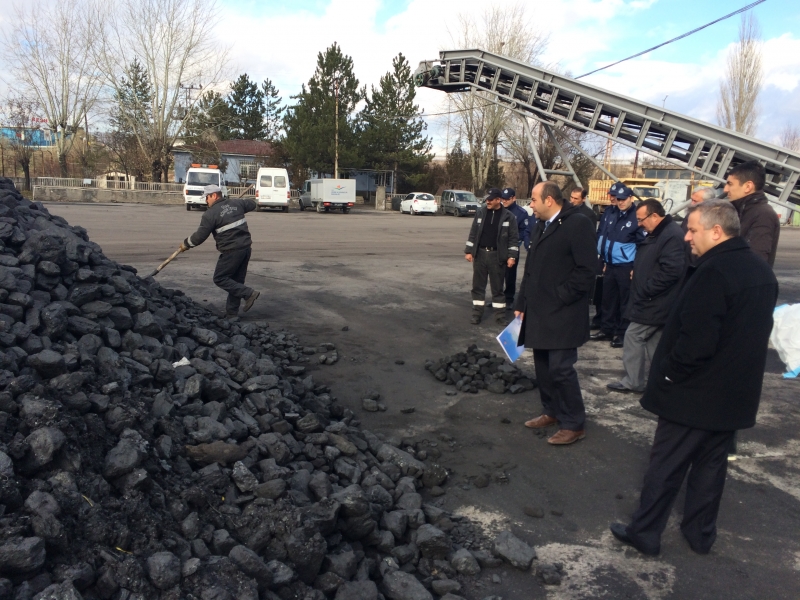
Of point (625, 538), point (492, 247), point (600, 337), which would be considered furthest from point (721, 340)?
point (492, 247)

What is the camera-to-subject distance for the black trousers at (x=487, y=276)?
8.80m

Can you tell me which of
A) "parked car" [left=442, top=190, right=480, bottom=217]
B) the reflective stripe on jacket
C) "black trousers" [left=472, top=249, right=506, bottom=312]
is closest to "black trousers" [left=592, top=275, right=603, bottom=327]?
"black trousers" [left=472, top=249, right=506, bottom=312]

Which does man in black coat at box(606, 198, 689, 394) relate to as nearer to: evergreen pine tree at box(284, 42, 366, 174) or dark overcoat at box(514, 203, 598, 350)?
dark overcoat at box(514, 203, 598, 350)

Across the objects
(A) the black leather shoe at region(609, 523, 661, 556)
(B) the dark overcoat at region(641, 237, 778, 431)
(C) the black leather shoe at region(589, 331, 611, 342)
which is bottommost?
(A) the black leather shoe at region(609, 523, 661, 556)

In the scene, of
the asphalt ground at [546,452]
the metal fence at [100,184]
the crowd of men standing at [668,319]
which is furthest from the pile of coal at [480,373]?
the metal fence at [100,184]

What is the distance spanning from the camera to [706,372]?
3289 mm

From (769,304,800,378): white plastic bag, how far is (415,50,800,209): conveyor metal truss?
19.9 ft

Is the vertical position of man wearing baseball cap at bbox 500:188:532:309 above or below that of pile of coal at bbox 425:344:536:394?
above

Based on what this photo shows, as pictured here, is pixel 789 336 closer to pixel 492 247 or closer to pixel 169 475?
pixel 492 247

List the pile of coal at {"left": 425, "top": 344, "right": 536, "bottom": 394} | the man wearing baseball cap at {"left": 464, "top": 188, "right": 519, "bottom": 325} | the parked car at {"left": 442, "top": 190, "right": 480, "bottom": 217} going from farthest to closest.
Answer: the parked car at {"left": 442, "top": 190, "right": 480, "bottom": 217}, the man wearing baseball cap at {"left": 464, "top": 188, "right": 519, "bottom": 325}, the pile of coal at {"left": 425, "top": 344, "right": 536, "bottom": 394}

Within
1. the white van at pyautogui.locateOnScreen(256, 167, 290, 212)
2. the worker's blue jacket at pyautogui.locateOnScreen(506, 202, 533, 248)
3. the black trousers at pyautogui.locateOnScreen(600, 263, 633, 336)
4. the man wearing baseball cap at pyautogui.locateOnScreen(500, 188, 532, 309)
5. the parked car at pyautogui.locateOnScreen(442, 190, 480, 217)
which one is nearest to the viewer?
the black trousers at pyautogui.locateOnScreen(600, 263, 633, 336)

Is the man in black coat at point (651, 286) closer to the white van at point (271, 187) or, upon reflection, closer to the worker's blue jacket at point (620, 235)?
the worker's blue jacket at point (620, 235)

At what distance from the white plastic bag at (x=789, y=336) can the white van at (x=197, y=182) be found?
3063 centimetres

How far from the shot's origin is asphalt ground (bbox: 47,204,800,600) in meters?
3.39
